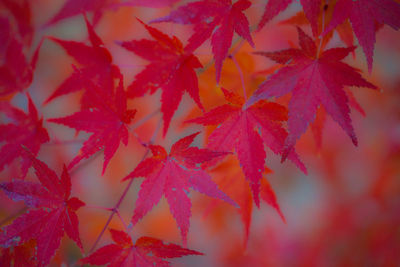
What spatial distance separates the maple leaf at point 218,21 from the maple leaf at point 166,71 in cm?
7

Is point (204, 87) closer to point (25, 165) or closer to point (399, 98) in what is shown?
point (25, 165)

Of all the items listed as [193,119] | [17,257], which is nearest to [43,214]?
[17,257]

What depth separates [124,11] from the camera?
2414 millimetres

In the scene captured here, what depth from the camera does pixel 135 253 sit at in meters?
0.73

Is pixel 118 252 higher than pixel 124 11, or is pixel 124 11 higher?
Result: pixel 124 11

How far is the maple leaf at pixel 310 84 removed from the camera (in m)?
0.58

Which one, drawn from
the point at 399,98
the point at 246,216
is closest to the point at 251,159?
the point at 246,216

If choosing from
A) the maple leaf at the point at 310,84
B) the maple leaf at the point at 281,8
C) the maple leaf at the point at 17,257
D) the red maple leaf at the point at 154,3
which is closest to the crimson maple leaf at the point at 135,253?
the maple leaf at the point at 17,257

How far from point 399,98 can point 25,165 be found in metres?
2.37

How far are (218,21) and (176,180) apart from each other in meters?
0.41

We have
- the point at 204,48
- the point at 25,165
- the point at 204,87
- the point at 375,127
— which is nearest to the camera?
the point at 25,165

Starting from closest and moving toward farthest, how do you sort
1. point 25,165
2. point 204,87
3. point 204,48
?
1. point 25,165
2. point 204,87
3. point 204,48

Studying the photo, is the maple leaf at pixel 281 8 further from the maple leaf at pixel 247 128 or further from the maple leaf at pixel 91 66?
the maple leaf at pixel 91 66

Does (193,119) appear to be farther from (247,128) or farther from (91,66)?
(91,66)
